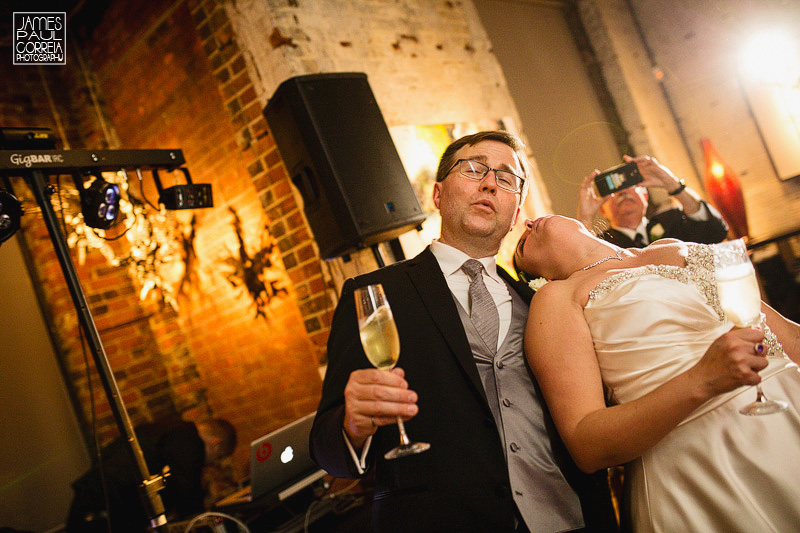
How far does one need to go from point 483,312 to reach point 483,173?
1.83ft

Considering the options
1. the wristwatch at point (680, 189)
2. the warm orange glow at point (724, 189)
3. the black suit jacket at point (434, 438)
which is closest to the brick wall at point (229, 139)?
the black suit jacket at point (434, 438)

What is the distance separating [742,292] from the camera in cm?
118

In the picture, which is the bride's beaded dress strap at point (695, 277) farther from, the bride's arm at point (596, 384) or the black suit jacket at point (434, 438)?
the black suit jacket at point (434, 438)

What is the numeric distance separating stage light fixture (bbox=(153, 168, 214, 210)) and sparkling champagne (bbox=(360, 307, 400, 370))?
1.99 metres

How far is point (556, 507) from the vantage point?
1.51 metres

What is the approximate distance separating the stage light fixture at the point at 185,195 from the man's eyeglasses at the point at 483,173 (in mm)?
1596

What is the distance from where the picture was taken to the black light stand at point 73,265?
2.19m

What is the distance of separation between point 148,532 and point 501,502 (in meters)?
2.83

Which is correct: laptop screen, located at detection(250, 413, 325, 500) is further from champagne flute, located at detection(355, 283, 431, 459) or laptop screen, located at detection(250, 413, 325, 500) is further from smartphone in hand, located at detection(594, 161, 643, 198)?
smartphone in hand, located at detection(594, 161, 643, 198)

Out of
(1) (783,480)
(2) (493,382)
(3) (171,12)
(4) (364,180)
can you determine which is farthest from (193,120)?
(1) (783,480)

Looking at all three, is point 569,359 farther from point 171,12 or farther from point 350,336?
point 171,12

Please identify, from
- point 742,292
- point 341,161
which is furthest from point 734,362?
point 341,161

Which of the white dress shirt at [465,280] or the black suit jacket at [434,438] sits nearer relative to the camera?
the black suit jacket at [434,438]

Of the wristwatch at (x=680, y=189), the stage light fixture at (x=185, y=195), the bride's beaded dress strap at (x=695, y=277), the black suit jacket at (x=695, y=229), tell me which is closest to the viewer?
the bride's beaded dress strap at (x=695, y=277)
